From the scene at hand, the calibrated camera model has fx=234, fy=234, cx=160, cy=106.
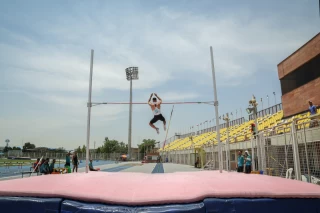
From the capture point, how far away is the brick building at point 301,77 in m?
11.2

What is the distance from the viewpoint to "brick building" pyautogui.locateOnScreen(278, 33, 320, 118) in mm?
11156

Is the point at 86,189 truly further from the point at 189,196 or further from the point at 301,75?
the point at 301,75

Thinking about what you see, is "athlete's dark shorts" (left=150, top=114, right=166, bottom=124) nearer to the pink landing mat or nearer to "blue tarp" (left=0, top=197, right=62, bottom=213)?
the pink landing mat

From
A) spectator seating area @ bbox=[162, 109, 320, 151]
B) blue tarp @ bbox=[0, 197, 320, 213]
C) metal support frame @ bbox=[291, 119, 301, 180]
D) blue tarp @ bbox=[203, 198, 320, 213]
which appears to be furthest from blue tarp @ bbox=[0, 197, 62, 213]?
metal support frame @ bbox=[291, 119, 301, 180]

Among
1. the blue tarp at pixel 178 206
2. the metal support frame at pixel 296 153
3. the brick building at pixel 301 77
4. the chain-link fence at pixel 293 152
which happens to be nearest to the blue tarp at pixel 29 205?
the blue tarp at pixel 178 206

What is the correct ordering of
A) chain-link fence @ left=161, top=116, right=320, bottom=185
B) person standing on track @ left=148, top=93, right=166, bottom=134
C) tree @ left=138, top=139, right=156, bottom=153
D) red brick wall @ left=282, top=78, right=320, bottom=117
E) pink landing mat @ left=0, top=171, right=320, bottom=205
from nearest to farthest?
pink landing mat @ left=0, top=171, right=320, bottom=205 → chain-link fence @ left=161, top=116, right=320, bottom=185 → person standing on track @ left=148, top=93, right=166, bottom=134 → red brick wall @ left=282, top=78, right=320, bottom=117 → tree @ left=138, top=139, right=156, bottom=153

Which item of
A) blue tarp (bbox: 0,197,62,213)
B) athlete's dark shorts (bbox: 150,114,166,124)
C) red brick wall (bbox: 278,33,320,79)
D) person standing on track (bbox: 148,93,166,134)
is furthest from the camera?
red brick wall (bbox: 278,33,320,79)

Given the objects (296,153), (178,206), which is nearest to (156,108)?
(178,206)

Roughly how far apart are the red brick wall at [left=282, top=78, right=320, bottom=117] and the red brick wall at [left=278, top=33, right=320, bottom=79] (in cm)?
130

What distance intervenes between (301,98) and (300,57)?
2173 millimetres

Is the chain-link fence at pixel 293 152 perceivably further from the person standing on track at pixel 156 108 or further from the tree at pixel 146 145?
the tree at pixel 146 145

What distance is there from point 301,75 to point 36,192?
1358cm

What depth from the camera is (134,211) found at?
7.25 feet

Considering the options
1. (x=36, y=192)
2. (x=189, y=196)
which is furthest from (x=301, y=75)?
(x=36, y=192)
